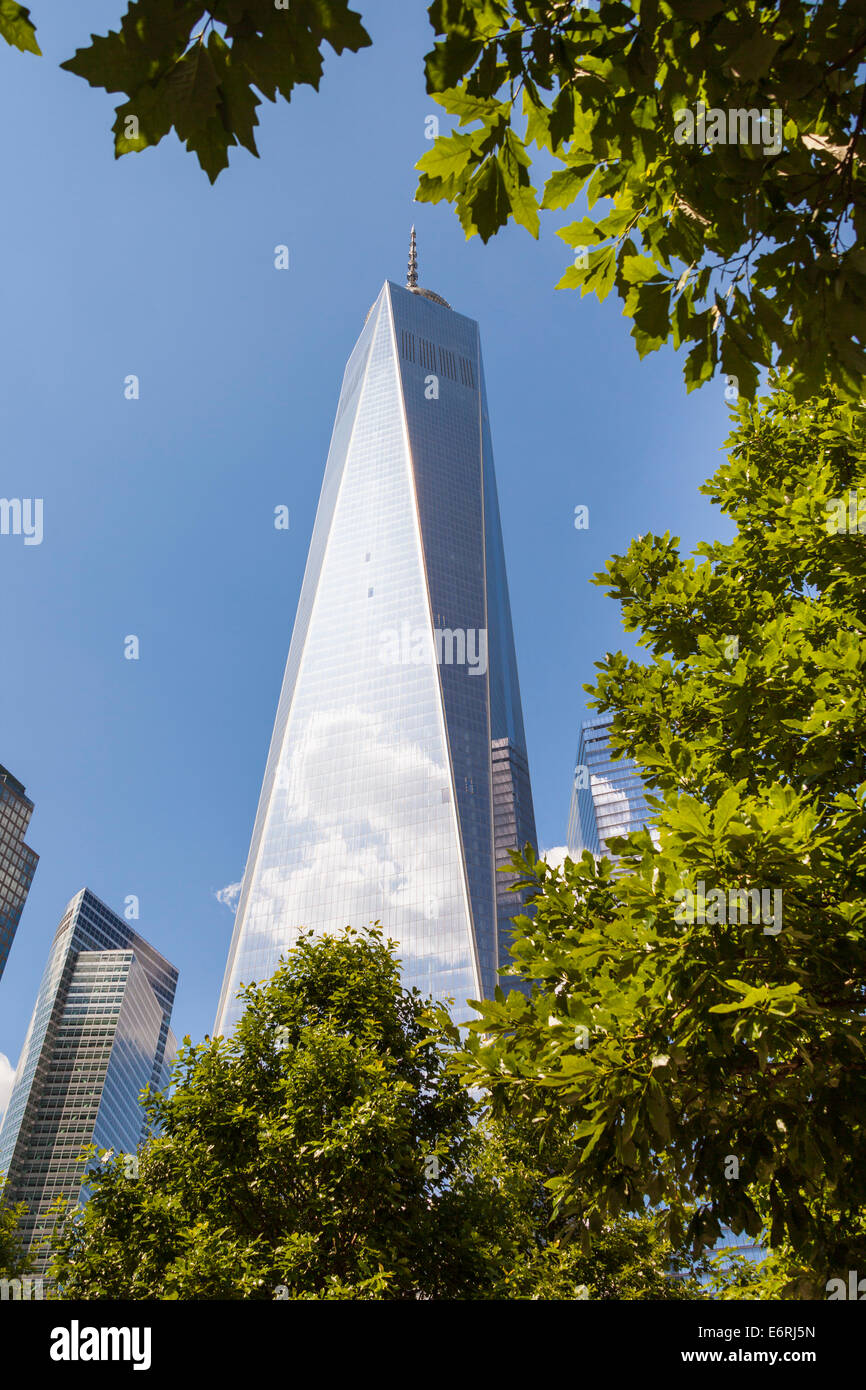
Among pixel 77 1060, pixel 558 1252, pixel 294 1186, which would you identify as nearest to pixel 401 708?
pixel 558 1252

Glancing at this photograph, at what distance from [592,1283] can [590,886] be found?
16.6 meters

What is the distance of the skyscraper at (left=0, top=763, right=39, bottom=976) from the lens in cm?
14750

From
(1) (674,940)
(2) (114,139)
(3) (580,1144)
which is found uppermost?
(2) (114,139)

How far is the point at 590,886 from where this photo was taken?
6.08 m

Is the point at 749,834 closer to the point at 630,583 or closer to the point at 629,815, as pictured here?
the point at 630,583

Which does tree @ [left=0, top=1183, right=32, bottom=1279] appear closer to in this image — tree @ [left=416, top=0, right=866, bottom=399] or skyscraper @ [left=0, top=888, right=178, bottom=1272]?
tree @ [left=416, top=0, right=866, bottom=399]

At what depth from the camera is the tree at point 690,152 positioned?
3.20 meters

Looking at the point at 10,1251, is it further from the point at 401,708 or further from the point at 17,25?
the point at 401,708

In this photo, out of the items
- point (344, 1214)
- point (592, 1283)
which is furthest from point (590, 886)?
point (592, 1283)

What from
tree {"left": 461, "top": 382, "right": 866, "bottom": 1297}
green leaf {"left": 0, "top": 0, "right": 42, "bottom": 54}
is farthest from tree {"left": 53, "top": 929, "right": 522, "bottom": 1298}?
green leaf {"left": 0, "top": 0, "right": 42, "bottom": 54}

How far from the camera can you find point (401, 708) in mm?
116625

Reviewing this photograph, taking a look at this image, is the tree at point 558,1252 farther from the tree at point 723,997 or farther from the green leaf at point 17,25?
the green leaf at point 17,25

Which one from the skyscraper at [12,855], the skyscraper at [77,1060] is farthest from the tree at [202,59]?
the skyscraper at [77,1060]

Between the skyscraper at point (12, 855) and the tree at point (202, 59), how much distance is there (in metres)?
163
